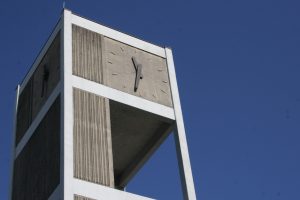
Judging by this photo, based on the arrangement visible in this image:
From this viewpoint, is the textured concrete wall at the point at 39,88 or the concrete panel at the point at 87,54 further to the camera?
the textured concrete wall at the point at 39,88

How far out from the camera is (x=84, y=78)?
25.5 m

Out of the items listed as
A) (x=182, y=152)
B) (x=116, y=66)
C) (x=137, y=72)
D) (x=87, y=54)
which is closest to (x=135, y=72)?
(x=137, y=72)

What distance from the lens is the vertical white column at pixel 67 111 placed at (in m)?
21.8

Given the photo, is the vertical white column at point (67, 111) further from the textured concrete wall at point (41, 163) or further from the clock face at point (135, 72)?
the clock face at point (135, 72)

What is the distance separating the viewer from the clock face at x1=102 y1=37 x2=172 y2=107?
26.6 m

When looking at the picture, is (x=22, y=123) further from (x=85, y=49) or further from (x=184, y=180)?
(x=184, y=180)

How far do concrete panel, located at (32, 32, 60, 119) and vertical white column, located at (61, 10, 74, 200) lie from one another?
0.73 meters

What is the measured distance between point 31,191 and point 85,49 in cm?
620

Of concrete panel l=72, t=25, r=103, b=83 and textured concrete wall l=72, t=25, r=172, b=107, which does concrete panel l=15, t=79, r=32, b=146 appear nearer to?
concrete panel l=72, t=25, r=103, b=83

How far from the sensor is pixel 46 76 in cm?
2722

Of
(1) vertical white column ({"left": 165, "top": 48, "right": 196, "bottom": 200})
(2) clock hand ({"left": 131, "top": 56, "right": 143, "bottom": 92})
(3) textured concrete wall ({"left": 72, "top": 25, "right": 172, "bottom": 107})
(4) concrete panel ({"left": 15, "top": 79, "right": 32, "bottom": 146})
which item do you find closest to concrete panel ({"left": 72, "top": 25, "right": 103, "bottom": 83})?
(3) textured concrete wall ({"left": 72, "top": 25, "right": 172, "bottom": 107})

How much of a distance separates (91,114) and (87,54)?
3220 millimetres

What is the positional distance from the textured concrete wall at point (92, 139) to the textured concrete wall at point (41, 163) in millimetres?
757

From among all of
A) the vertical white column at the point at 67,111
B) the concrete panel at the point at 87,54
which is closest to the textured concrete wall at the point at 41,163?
the vertical white column at the point at 67,111
